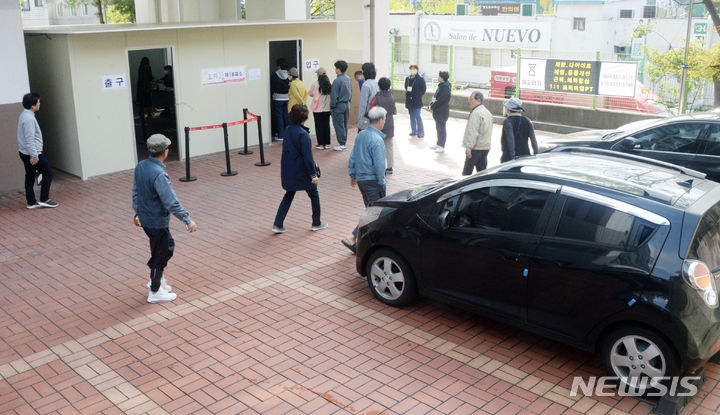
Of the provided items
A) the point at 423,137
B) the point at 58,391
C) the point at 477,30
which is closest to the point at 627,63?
the point at 423,137

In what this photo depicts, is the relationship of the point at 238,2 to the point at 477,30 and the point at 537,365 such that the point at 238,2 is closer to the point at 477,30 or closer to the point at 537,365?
the point at 537,365

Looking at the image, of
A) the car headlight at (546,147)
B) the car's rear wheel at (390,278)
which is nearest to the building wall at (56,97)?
the car's rear wheel at (390,278)

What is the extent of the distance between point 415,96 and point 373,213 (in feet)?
29.5

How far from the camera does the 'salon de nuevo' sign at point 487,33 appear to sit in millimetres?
37844

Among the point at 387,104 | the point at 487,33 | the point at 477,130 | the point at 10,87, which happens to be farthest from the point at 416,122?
the point at 487,33

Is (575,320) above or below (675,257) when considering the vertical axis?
below

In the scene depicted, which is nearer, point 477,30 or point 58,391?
point 58,391

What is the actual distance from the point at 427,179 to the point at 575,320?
275 inches

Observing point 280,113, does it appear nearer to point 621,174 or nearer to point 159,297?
point 159,297

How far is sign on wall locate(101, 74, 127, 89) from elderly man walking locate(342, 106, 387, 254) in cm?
616

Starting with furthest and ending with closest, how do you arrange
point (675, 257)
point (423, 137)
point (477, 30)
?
point (477, 30)
point (423, 137)
point (675, 257)

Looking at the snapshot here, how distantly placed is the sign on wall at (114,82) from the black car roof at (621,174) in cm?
841

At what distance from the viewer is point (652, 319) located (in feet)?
16.8

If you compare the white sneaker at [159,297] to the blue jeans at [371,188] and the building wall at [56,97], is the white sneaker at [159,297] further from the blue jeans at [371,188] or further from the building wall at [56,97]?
the building wall at [56,97]
